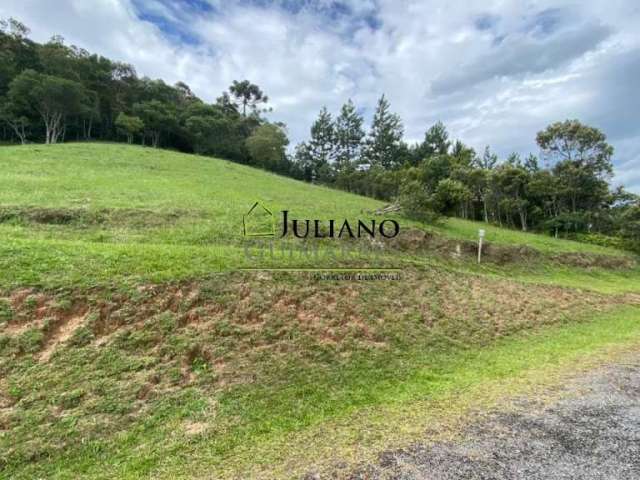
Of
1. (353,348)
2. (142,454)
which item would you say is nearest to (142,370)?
(142,454)

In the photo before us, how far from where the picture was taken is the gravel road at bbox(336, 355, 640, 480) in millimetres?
3072

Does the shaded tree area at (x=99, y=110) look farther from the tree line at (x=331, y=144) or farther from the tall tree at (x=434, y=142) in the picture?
the tall tree at (x=434, y=142)

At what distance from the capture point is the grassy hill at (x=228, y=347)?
3455 millimetres

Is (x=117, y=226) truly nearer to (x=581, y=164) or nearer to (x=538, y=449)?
(x=538, y=449)

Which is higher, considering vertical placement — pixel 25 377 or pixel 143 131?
pixel 143 131

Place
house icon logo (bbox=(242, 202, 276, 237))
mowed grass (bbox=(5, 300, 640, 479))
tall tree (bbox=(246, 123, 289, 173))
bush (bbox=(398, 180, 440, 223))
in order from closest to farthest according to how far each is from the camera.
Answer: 1. mowed grass (bbox=(5, 300, 640, 479))
2. house icon logo (bbox=(242, 202, 276, 237))
3. bush (bbox=(398, 180, 440, 223))
4. tall tree (bbox=(246, 123, 289, 173))

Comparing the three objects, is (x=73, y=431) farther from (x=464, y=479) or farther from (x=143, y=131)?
(x=143, y=131)

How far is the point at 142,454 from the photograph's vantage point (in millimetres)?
3342

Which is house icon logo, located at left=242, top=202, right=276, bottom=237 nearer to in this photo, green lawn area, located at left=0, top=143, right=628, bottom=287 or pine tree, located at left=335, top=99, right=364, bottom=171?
green lawn area, located at left=0, top=143, right=628, bottom=287

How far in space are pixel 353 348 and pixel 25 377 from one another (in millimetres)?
4705

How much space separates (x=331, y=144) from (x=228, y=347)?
49.0m

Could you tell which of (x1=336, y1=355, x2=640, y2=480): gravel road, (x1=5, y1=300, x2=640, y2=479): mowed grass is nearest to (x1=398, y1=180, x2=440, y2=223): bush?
(x1=5, y1=300, x2=640, y2=479): mowed grass

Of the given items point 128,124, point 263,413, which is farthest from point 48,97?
point 263,413

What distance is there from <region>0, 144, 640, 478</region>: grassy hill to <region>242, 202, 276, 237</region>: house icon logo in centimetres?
54
